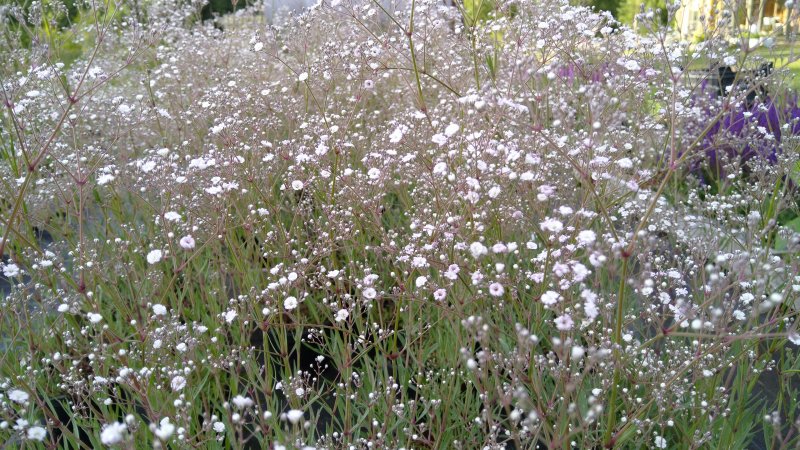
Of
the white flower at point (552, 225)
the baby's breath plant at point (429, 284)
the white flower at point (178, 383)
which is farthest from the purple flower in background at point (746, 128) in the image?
the white flower at point (178, 383)

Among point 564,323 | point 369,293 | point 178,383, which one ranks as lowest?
point 178,383

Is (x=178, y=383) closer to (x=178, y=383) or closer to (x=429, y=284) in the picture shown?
(x=178, y=383)

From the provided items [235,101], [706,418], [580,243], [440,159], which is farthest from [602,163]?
[235,101]

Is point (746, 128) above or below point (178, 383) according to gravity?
above

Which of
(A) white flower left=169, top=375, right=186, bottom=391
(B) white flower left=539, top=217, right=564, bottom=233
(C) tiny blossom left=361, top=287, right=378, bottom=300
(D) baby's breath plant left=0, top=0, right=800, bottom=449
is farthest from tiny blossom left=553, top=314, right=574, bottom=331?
(A) white flower left=169, top=375, right=186, bottom=391

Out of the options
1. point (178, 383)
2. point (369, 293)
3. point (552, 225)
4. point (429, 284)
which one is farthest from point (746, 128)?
point (178, 383)

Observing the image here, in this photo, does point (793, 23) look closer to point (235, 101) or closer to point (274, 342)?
point (274, 342)

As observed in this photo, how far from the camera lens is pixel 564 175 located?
354 cm

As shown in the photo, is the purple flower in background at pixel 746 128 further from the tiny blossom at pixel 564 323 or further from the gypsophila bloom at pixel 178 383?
the gypsophila bloom at pixel 178 383

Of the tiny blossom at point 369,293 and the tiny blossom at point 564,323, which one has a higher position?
the tiny blossom at point 564,323

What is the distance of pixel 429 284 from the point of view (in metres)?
2.48

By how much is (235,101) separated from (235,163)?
51.8 inches

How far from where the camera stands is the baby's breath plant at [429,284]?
7.36ft

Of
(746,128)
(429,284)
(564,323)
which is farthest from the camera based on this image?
(746,128)
